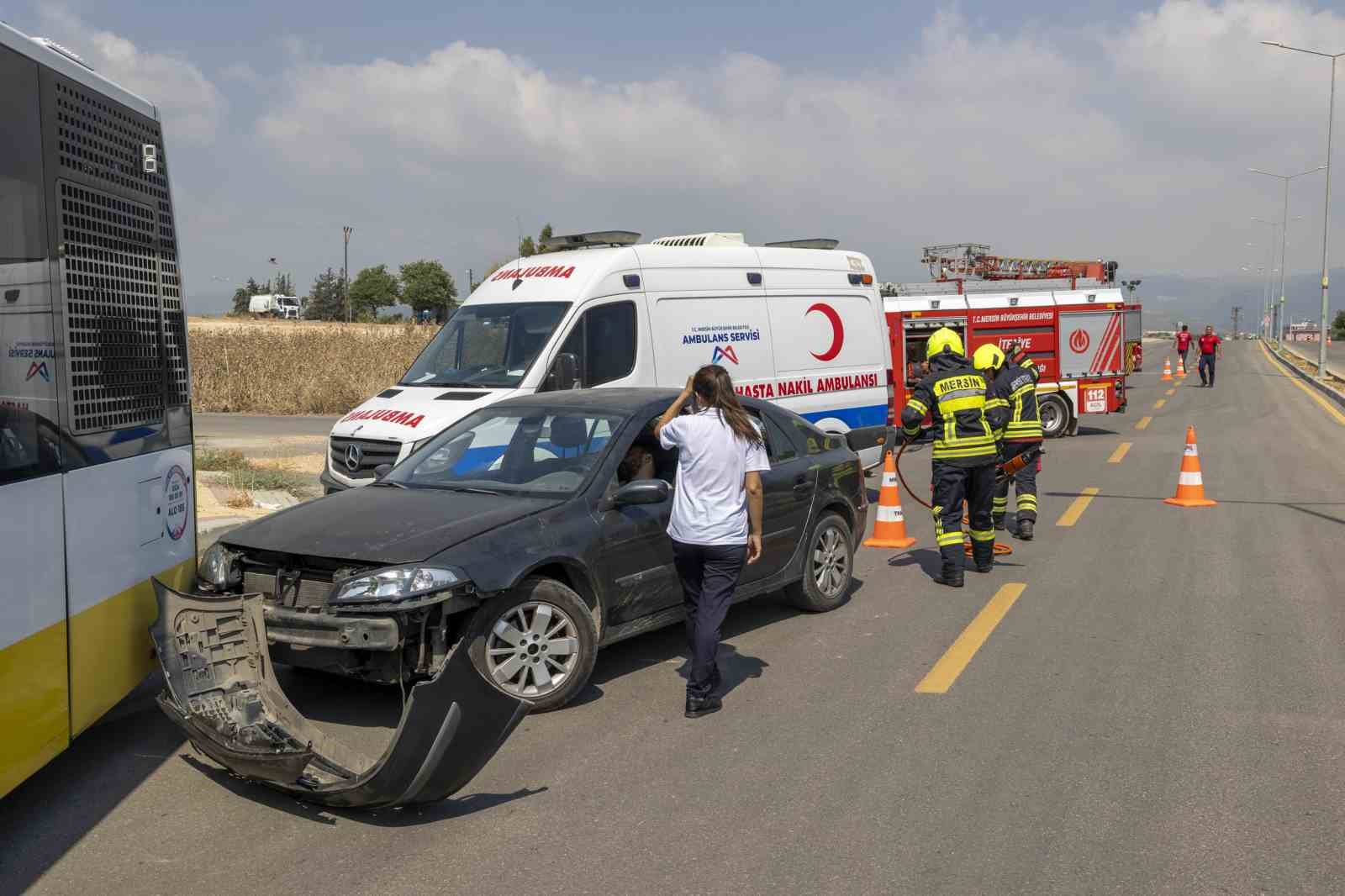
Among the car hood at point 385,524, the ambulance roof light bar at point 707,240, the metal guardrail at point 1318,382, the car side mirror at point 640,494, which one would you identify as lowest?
the metal guardrail at point 1318,382

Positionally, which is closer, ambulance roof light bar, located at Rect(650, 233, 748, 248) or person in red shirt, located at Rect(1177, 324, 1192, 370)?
ambulance roof light bar, located at Rect(650, 233, 748, 248)

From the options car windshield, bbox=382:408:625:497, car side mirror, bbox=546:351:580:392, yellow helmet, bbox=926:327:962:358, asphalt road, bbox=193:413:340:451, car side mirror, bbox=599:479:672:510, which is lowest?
asphalt road, bbox=193:413:340:451

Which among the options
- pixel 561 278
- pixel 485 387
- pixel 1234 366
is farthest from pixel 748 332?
pixel 1234 366

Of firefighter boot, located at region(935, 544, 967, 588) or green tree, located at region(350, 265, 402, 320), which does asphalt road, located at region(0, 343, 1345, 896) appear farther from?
green tree, located at region(350, 265, 402, 320)

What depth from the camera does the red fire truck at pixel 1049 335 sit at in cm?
2098

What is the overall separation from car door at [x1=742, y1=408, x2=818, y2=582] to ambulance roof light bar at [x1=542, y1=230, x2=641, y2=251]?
13.9ft

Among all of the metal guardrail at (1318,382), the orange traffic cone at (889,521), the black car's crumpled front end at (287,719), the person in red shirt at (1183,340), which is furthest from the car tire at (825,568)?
the person in red shirt at (1183,340)

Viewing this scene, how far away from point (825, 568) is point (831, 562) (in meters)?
0.07

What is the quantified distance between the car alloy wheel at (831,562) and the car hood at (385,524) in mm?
2278

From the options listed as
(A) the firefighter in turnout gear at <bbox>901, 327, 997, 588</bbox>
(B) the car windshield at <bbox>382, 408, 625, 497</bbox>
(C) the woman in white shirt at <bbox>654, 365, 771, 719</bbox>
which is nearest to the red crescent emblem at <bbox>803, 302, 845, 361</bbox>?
(A) the firefighter in turnout gear at <bbox>901, 327, 997, 588</bbox>

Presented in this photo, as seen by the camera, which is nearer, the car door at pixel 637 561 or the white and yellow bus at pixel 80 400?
the white and yellow bus at pixel 80 400

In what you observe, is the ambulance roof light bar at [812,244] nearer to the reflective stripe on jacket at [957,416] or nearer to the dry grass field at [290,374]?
the reflective stripe on jacket at [957,416]

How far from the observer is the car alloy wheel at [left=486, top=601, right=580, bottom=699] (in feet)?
17.7

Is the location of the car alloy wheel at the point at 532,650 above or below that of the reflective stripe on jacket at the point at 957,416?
below
